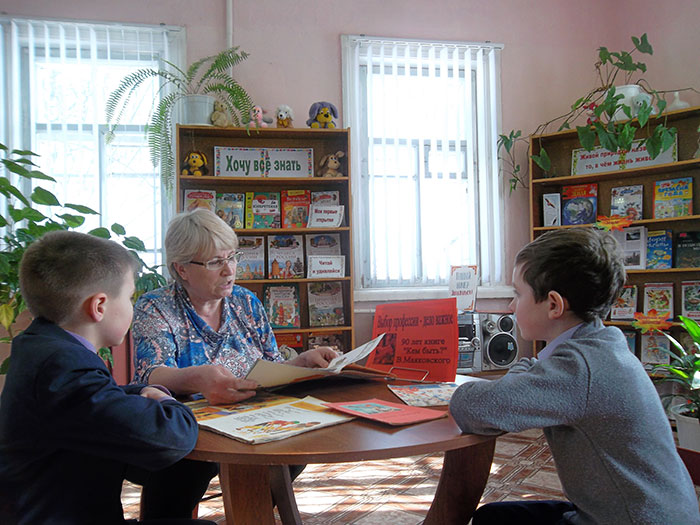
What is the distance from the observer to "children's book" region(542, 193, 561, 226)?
12.2ft

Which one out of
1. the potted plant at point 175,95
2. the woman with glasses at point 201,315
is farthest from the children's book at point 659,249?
the woman with glasses at point 201,315

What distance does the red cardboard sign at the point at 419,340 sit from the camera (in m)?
1.23

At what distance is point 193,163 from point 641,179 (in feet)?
9.89

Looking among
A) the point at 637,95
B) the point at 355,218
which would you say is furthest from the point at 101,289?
the point at 637,95

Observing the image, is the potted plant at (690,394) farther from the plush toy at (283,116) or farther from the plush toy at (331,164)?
the plush toy at (283,116)

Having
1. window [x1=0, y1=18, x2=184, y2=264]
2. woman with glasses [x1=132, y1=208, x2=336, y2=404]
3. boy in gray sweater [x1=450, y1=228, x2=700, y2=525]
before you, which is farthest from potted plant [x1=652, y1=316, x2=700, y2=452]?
window [x1=0, y1=18, x2=184, y2=264]

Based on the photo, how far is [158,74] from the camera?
3281mm

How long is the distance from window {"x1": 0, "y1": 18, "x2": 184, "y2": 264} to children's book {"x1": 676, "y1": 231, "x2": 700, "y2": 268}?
3375 mm

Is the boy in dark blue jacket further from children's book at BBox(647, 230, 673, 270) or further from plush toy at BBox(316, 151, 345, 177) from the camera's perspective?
children's book at BBox(647, 230, 673, 270)

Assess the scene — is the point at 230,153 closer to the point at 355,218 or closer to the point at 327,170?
the point at 327,170

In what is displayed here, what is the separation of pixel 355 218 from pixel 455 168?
0.83m

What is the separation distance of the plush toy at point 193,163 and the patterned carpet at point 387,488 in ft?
6.07

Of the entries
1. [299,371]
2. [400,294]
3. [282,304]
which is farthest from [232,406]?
[400,294]

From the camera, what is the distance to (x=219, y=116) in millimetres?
3270
